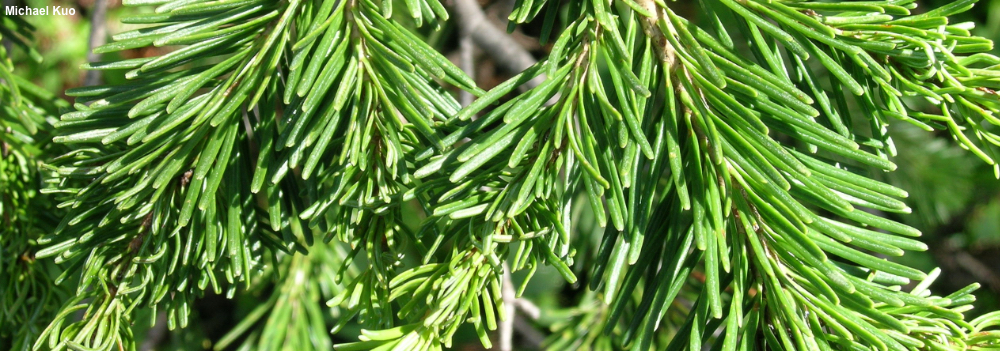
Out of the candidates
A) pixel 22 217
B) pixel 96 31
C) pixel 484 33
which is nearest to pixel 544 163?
pixel 22 217

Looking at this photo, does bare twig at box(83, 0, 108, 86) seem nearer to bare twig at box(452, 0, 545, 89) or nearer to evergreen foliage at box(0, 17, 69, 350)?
evergreen foliage at box(0, 17, 69, 350)

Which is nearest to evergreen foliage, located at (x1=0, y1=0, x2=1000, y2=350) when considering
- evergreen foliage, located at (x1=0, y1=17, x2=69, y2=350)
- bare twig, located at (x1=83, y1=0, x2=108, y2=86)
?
evergreen foliage, located at (x1=0, y1=17, x2=69, y2=350)

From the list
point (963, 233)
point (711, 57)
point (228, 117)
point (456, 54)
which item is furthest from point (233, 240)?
point (963, 233)

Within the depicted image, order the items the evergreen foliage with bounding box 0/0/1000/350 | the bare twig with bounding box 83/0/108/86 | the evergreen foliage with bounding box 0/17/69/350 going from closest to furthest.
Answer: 1. the evergreen foliage with bounding box 0/0/1000/350
2. the evergreen foliage with bounding box 0/17/69/350
3. the bare twig with bounding box 83/0/108/86

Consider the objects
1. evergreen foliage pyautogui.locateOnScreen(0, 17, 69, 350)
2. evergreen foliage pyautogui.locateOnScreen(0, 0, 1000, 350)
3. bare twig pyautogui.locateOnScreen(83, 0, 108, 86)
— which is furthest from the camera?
bare twig pyautogui.locateOnScreen(83, 0, 108, 86)

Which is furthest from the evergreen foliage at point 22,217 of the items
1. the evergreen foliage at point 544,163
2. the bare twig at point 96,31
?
the bare twig at point 96,31

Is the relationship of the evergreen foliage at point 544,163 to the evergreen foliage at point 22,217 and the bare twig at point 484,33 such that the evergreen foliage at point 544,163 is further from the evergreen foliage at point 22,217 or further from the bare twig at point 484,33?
the bare twig at point 484,33

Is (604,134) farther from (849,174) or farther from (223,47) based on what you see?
(223,47)

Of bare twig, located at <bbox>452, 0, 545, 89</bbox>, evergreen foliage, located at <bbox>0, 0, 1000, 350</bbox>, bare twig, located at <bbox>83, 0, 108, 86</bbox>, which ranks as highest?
bare twig, located at <bbox>83, 0, 108, 86</bbox>
